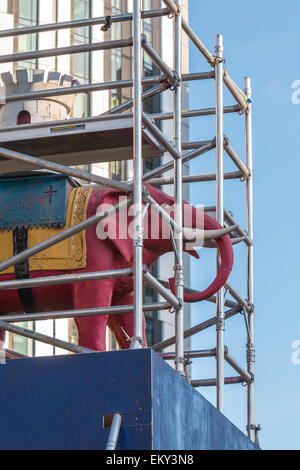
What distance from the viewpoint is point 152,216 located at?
38.9 feet

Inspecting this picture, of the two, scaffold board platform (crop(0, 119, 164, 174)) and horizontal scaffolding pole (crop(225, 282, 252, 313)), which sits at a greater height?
scaffold board platform (crop(0, 119, 164, 174))

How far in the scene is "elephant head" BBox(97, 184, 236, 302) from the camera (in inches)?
451

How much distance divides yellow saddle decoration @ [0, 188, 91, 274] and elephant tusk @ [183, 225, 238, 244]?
3.19 feet

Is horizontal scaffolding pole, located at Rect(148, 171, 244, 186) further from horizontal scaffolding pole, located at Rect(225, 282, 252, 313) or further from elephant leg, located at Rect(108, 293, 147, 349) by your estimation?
elephant leg, located at Rect(108, 293, 147, 349)

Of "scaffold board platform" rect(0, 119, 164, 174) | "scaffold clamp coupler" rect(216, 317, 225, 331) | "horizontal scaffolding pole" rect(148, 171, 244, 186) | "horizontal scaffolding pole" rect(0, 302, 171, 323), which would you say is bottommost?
"horizontal scaffolding pole" rect(0, 302, 171, 323)

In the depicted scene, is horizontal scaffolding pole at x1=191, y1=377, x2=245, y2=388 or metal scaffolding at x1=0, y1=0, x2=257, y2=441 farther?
horizontal scaffolding pole at x1=191, y1=377, x2=245, y2=388

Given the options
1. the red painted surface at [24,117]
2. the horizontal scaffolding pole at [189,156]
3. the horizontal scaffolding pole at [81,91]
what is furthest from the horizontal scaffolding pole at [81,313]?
the horizontal scaffolding pole at [189,156]

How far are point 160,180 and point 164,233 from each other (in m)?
2.20

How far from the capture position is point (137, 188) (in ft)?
30.1

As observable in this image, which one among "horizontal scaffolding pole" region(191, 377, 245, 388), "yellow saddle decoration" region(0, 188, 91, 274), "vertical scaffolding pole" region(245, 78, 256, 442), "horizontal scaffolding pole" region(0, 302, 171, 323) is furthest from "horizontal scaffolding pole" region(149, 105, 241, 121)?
"horizontal scaffolding pole" region(0, 302, 171, 323)

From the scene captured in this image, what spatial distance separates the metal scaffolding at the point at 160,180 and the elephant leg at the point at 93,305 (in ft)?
2.55

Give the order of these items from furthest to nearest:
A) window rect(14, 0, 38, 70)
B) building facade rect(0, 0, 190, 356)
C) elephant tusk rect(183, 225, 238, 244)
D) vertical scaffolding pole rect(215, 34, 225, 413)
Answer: building facade rect(0, 0, 190, 356)
window rect(14, 0, 38, 70)
vertical scaffolding pole rect(215, 34, 225, 413)
elephant tusk rect(183, 225, 238, 244)
